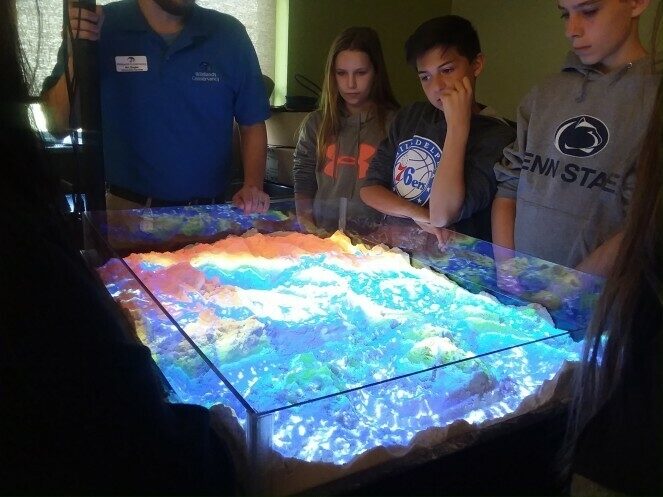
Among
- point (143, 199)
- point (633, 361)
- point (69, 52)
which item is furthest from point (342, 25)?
point (633, 361)

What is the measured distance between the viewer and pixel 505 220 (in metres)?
1.37

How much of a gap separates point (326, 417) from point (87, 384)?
0.86 feet

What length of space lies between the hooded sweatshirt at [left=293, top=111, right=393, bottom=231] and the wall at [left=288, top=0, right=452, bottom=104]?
1.62 m

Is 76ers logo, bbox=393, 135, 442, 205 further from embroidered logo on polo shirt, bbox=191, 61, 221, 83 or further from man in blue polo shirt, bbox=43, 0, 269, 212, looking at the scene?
embroidered logo on polo shirt, bbox=191, 61, 221, 83

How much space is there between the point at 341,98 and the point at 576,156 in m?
0.91

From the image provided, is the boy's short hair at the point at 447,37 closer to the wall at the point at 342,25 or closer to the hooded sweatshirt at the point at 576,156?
the hooded sweatshirt at the point at 576,156

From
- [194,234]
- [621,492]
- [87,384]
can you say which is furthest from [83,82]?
[621,492]

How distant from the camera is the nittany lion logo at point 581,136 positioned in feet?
3.78

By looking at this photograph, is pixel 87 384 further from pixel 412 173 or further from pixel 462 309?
pixel 412 173

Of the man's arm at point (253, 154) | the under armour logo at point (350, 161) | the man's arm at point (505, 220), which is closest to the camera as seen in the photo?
the man's arm at point (505, 220)

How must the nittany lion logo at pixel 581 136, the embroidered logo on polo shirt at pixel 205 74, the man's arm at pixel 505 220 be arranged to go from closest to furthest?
the nittany lion logo at pixel 581 136
the man's arm at pixel 505 220
the embroidered logo on polo shirt at pixel 205 74

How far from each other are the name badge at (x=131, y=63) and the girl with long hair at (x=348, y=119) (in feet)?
1.96

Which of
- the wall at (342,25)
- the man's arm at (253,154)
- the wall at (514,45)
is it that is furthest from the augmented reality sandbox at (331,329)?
the wall at (514,45)

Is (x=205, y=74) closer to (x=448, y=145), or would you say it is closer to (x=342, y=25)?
(x=448, y=145)
